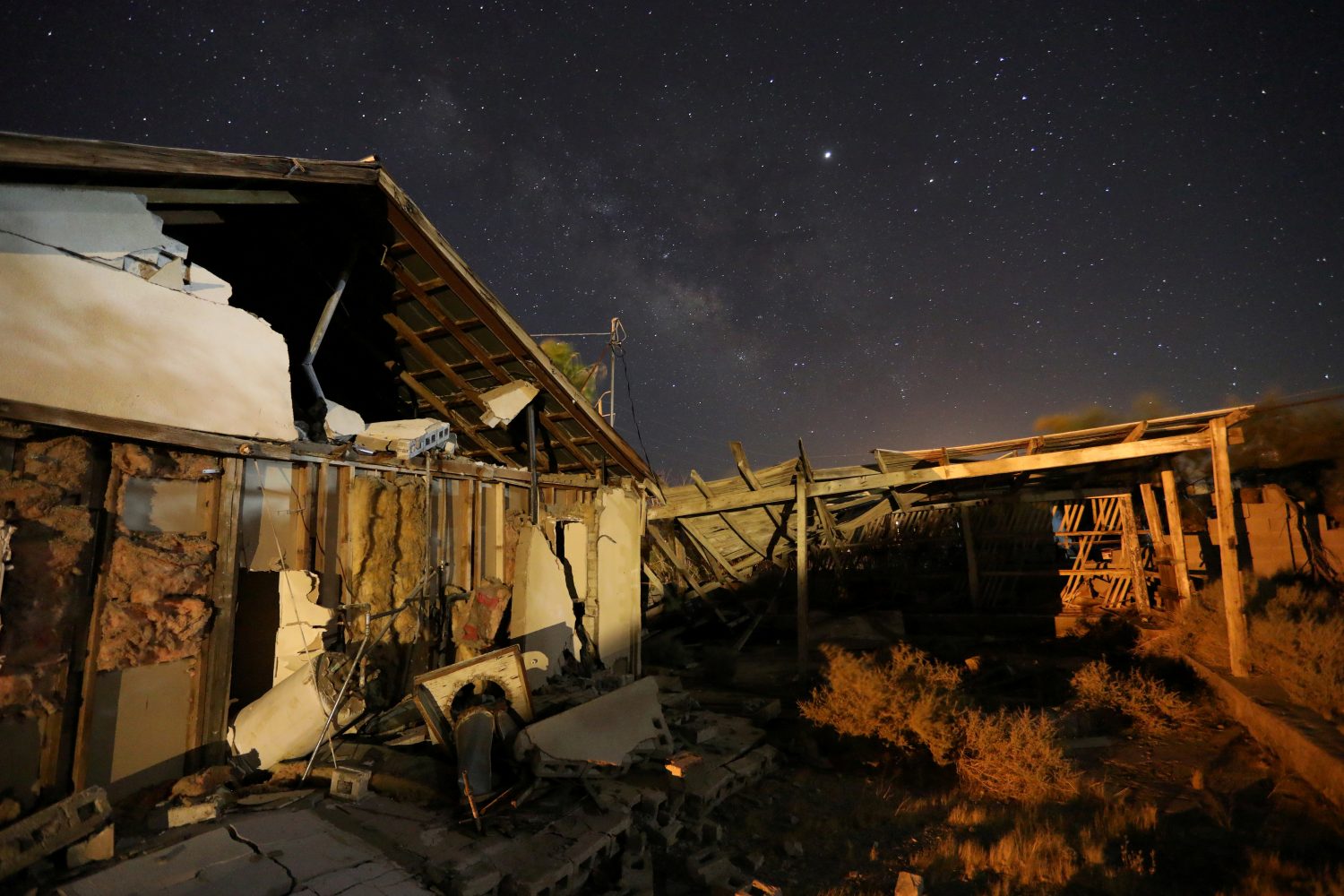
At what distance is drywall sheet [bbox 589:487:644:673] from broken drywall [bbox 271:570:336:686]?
4.98 metres

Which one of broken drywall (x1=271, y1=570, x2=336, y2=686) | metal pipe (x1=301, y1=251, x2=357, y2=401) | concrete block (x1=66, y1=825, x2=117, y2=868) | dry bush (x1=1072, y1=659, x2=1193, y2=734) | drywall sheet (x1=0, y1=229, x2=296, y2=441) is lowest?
dry bush (x1=1072, y1=659, x2=1193, y2=734)

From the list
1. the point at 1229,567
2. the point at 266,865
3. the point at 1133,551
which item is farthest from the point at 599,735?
the point at 1133,551

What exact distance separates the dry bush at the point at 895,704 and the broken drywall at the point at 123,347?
8.13 m

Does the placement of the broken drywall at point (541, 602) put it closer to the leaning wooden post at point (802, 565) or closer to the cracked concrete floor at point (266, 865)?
the leaning wooden post at point (802, 565)

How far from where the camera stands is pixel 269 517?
21.4ft

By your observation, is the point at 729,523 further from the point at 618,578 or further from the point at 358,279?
the point at 358,279

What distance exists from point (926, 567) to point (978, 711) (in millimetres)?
9705

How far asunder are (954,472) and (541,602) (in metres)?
7.71

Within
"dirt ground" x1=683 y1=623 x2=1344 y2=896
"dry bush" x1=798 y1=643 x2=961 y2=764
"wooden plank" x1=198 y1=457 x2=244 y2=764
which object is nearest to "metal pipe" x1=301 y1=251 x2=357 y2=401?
"wooden plank" x1=198 y1=457 x2=244 y2=764

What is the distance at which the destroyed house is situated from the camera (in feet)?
15.9

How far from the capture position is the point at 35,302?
482cm

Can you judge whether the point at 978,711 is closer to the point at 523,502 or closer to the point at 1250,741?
the point at 1250,741

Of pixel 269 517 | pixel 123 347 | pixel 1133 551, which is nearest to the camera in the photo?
pixel 123 347

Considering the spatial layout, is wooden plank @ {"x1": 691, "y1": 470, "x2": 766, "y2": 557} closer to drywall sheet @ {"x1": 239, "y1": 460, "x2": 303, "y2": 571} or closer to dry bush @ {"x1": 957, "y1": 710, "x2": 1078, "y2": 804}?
dry bush @ {"x1": 957, "y1": 710, "x2": 1078, "y2": 804}
